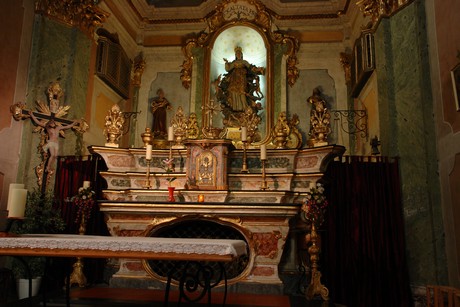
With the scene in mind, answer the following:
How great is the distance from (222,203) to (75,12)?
4.88 metres

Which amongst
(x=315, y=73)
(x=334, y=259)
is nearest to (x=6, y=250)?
(x=334, y=259)

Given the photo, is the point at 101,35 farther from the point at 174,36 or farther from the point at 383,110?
the point at 383,110

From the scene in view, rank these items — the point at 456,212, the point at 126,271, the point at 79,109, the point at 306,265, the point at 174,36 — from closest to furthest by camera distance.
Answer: the point at 456,212
the point at 126,271
the point at 306,265
the point at 79,109
the point at 174,36

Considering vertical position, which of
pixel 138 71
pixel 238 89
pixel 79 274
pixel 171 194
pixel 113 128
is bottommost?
pixel 79 274

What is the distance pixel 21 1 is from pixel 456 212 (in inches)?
294

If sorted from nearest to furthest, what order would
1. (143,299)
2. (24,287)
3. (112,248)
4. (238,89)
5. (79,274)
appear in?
(112,248)
(143,299)
(24,287)
(79,274)
(238,89)

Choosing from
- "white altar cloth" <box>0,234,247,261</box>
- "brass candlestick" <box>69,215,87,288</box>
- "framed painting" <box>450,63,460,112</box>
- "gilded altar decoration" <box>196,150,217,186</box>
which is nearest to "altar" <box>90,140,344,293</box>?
"gilded altar decoration" <box>196,150,217,186</box>

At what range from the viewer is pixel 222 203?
5.96 m

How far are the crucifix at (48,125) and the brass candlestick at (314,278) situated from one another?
449cm

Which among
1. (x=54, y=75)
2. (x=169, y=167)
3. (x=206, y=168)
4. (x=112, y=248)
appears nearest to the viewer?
(x=112, y=248)

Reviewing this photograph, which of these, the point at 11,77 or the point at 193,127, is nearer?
the point at 11,77

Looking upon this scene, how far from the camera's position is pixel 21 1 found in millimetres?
7242

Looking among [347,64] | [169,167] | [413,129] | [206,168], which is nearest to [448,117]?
[413,129]

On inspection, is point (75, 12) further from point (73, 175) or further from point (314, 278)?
point (314, 278)
